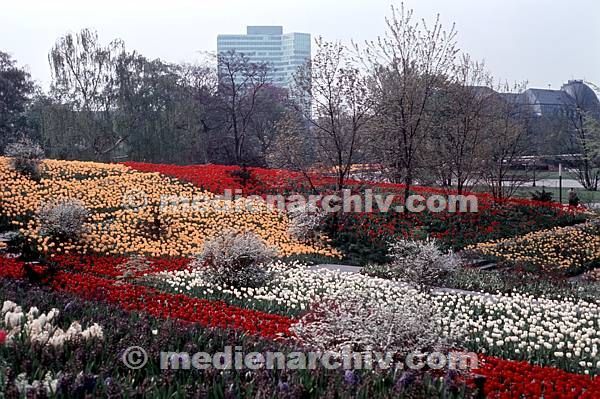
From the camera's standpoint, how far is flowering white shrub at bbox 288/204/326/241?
13117mm

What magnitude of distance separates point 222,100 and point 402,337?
2498 centimetres

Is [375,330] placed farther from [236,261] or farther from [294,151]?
[294,151]

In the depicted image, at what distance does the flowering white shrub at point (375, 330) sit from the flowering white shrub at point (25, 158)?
1113 centimetres

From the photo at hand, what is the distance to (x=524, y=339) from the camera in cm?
627

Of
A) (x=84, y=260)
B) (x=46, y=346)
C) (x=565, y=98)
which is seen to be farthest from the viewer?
(x=565, y=98)

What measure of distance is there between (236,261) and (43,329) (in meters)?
4.38

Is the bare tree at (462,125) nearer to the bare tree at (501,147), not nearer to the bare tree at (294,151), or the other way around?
the bare tree at (501,147)

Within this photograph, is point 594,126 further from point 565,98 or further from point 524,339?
point 565,98

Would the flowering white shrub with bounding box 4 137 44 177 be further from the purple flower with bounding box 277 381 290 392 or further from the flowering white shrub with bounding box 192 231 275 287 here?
the purple flower with bounding box 277 381 290 392

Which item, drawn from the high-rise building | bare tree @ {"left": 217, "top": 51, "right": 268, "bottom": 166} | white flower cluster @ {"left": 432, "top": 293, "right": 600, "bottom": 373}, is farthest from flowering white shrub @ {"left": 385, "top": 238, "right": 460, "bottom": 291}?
the high-rise building

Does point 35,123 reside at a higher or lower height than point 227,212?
higher

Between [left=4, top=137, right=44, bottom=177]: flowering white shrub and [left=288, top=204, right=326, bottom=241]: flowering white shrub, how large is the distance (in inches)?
239

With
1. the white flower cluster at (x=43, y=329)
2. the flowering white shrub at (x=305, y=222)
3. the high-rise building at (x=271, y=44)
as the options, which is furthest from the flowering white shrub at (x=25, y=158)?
the high-rise building at (x=271, y=44)

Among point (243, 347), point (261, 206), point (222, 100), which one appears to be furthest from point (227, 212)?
point (222, 100)
